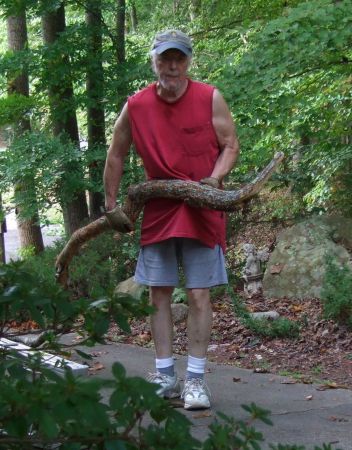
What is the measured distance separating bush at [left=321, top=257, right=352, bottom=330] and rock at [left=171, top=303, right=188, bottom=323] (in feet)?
4.48

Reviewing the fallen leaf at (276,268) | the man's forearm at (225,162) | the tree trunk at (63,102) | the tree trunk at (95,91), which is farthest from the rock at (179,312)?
the man's forearm at (225,162)

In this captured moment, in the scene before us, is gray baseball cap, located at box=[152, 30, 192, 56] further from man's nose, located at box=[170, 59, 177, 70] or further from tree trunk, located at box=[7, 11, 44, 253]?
tree trunk, located at box=[7, 11, 44, 253]

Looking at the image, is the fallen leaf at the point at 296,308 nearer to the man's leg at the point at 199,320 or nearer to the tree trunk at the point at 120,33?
the man's leg at the point at 199,320

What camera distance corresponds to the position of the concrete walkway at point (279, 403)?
4.10 metres

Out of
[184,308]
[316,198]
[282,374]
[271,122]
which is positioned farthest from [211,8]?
[282,374]

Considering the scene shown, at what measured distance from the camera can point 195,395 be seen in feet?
14.7

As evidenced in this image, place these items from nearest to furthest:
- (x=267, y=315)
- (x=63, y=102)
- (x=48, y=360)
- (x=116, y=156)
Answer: (x=48, y=360), (x=116, y=156), (x=267, y=315), (x=63, y=102)

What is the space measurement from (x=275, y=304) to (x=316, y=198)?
3.33m

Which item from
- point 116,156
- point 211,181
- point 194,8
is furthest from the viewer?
point 194,8

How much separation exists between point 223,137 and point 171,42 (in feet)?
1.91

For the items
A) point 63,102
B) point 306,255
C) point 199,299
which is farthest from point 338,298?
point 63,102

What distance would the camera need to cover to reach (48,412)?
1.82 meters

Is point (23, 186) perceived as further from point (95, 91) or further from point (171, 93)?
point (171, 93)

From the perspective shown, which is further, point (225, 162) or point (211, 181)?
point (225, 162)
